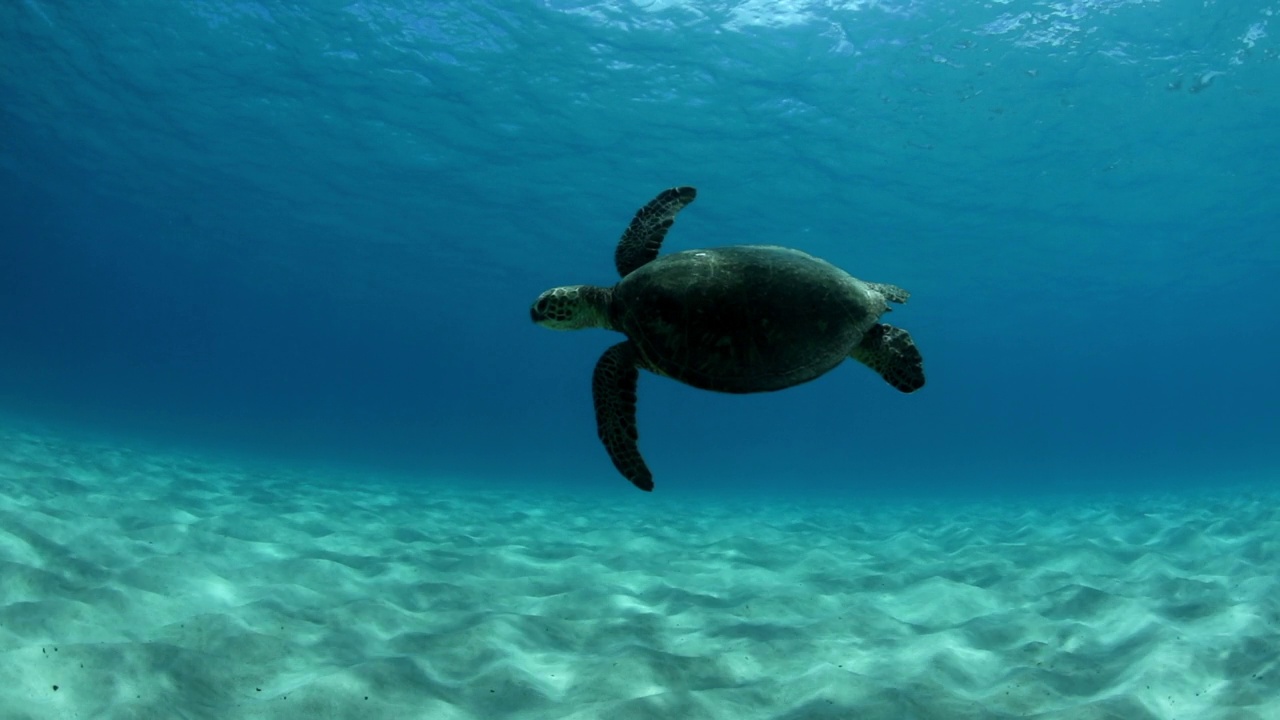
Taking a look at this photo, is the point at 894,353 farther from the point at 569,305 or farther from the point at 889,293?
the point at 569,305

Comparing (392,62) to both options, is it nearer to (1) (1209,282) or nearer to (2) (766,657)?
(2) (766,657)

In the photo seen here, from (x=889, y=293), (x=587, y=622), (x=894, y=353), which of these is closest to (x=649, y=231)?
(x=889, y=293)

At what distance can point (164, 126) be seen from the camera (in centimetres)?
2495

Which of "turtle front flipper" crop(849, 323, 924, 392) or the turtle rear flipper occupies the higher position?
the turtle rear flipper

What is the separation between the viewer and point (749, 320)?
14.0 feet

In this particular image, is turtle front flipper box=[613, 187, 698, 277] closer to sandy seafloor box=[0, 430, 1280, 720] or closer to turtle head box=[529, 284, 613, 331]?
turtle head box=[529, 284, 613, 331]

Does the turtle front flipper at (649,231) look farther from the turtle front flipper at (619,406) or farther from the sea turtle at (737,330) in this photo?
the turtle front flipper at (619,406)

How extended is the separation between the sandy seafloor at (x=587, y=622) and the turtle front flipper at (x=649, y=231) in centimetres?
295

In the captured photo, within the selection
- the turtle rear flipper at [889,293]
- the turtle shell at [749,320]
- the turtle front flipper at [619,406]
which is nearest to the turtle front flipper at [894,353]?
the turtle shell at [749,320]

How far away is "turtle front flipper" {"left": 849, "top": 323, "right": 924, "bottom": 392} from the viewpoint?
4578 millimetres

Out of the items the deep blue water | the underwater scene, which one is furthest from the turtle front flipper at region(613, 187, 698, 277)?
the deep blue water

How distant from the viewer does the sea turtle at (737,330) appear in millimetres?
4281

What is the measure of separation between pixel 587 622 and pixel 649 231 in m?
3.25

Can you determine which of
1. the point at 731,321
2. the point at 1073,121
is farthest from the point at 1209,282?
the point at 731,321
